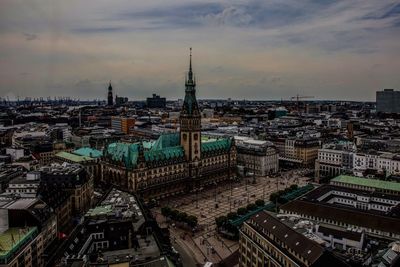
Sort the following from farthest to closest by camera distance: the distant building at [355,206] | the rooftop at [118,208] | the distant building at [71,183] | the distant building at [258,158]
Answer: the distant building at [258,158]
the distant building at [71,183]
the distant building at [355,206]
the rooftop at [118,208]

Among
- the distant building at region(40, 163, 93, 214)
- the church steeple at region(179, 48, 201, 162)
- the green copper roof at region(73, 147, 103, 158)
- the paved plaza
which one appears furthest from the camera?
the green copper roof at region(73, 147, 103, 158)

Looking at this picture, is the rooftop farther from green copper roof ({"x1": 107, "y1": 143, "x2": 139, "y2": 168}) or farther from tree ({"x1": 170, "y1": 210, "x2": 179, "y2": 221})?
green copper roof ({"x1": 107, "y1": 143, "x2": 139, "y2": 168})

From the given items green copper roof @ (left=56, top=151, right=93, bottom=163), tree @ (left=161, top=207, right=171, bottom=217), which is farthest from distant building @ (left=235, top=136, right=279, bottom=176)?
tree @ (left=161, top=207, right=171, bottom=217)

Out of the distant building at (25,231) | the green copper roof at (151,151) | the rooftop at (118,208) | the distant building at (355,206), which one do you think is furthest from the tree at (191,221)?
the green copper roof at (151,151)

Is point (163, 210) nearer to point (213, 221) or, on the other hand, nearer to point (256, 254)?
point (213, 221)

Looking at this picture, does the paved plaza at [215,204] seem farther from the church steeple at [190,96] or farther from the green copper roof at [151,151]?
the church steeple at [190,96]

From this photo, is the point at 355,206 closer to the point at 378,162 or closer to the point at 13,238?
the point at 378,162

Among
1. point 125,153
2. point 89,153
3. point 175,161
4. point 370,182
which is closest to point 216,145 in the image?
point 175,161

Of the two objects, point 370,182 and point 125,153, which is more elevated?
point 125,153
